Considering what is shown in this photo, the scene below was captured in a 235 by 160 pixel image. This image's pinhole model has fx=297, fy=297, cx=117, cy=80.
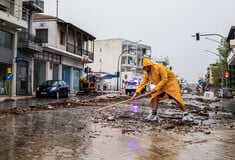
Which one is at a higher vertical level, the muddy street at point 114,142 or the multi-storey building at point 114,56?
the multi-storey building at point 114,56

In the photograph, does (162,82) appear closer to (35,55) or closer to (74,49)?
(35,55)

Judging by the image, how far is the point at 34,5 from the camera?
3006 centimetres

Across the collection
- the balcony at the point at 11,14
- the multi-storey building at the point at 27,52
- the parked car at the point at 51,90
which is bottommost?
the parked car at the point at 51,90

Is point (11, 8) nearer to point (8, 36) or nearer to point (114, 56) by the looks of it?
point (8, 36)

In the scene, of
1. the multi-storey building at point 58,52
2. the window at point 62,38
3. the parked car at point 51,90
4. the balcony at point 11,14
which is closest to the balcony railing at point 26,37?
the multi-storey building at point 58,52

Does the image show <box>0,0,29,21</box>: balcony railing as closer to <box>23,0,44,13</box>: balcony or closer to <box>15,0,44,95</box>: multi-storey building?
<box>23,0,44,13</box>: balcony

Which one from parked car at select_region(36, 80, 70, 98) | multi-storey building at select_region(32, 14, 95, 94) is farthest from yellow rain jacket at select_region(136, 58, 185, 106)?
multi-storey building at select_region(32, 14, 95, 94)

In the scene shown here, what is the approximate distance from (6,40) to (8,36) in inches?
21.4

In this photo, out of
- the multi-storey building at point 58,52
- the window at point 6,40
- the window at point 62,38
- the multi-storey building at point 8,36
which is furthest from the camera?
the window at point 62,38

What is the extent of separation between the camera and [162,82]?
813 cm

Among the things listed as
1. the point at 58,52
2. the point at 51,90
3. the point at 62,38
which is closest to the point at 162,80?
the point at 51,90

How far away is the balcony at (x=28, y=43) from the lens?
1102 inches

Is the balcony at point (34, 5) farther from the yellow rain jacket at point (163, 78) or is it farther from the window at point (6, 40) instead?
the yellow rain jacket at point (163, 78)

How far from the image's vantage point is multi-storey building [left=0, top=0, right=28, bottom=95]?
25.1 metres
